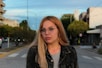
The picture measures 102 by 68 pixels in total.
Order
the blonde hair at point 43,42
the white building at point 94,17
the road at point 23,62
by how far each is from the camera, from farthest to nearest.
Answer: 1. the white building at point 94,17
2. the road at point 23,62
3. the blonde hair at point 43,42

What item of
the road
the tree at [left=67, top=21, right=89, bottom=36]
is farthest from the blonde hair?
the tree at [left=67, top=21, right=89, bottom=36]

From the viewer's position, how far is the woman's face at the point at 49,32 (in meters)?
3.70

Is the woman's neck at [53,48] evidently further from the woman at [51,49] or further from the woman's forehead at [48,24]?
the woman's forehead at [48,24]

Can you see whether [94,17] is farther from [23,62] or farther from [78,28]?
[23,62]

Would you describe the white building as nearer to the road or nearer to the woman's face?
the road

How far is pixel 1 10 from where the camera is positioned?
137 m

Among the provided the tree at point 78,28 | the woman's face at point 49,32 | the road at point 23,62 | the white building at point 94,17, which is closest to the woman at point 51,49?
the woman's face at point 49,32

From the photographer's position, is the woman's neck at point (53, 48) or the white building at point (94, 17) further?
the white building at point (94, 17)

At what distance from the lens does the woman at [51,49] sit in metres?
Result: 3.63

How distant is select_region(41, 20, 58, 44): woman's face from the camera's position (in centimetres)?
370

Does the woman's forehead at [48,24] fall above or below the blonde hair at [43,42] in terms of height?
above

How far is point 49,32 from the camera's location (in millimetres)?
3717

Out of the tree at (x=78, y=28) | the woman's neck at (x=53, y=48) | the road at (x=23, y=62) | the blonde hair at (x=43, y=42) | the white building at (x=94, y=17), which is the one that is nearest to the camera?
the blonde hair at (x=43, y=42)

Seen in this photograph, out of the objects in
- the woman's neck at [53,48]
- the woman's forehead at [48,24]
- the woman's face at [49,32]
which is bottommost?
the woman's neck at [53,48]
